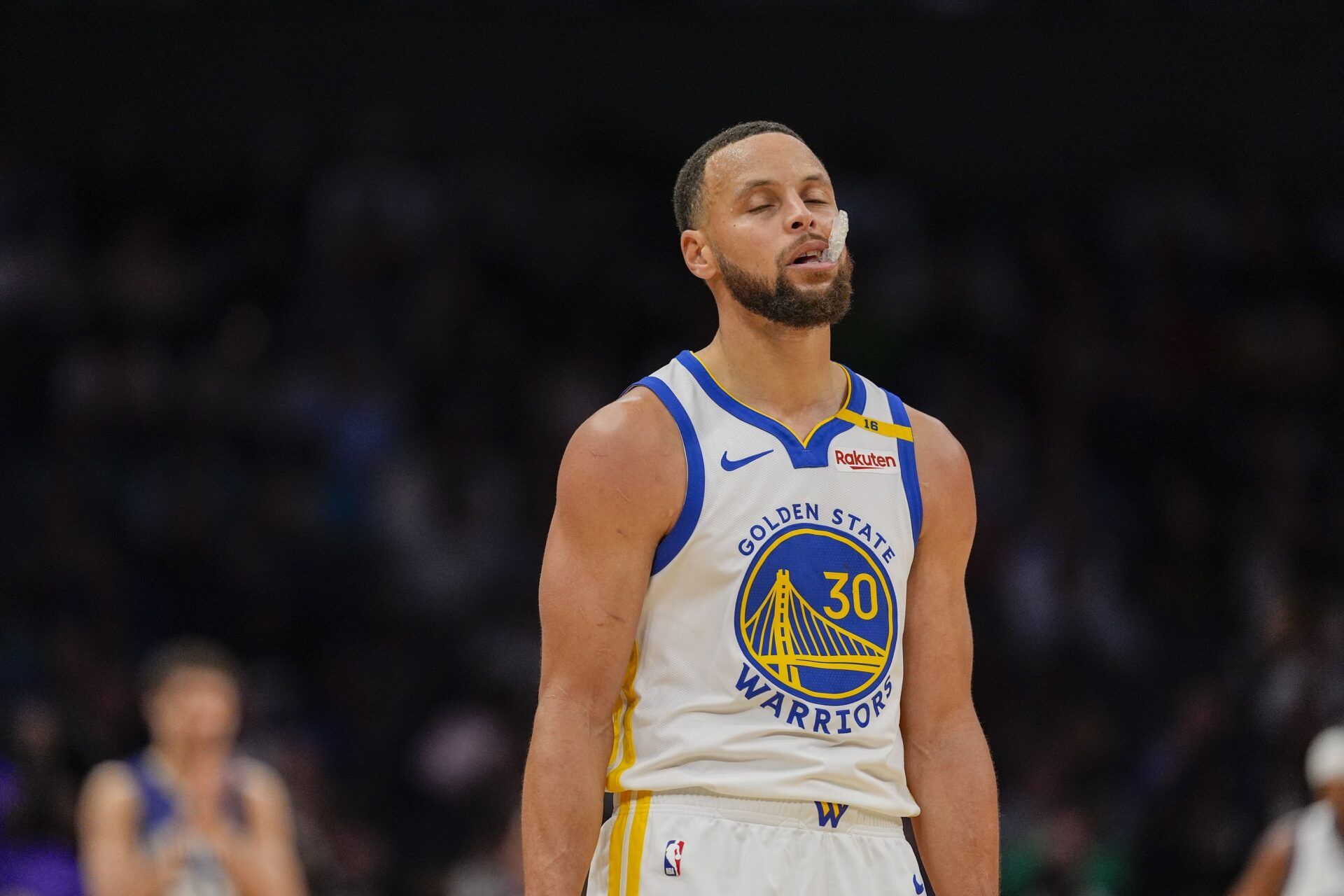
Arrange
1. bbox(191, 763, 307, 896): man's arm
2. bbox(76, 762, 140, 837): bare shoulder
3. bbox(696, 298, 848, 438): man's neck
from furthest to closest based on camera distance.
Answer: bbox(191, 763, 307, 896): man's arm → bbox(76, 762, 140, 837): bare shoulder → bbox(696, 298, 848, 438): man's neck

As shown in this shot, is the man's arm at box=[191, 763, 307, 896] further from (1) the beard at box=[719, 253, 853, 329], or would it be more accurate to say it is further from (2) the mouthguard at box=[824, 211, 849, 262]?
(2) the mouthguard at box=[824, 211, 849, 262]

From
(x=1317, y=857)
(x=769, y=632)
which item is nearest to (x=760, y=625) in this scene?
(x=769, y=632)

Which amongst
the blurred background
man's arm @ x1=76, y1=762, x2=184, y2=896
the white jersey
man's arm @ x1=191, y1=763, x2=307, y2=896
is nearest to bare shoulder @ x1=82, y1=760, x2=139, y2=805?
man's arm @ x1=76, y1=762, x2=184, y2=896

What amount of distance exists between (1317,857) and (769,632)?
5301 mm

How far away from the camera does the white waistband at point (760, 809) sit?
3.40m

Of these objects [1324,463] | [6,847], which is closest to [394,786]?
[6,847]

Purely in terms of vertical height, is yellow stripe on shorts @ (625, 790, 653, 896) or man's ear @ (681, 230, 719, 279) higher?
man's ear @ (681, 230, 719, 279)

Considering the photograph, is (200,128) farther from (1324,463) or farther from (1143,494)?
(1324,463)

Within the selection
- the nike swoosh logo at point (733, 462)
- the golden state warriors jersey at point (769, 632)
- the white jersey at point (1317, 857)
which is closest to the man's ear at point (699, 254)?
the golden state warriors jersey at point (769, 632)

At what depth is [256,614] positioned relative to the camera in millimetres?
10484

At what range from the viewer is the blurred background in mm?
10125

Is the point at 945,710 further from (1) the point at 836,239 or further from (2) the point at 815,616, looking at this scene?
(1) the point at 836,239

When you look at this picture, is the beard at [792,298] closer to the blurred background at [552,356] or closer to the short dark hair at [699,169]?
the short dark hair at [699,169]

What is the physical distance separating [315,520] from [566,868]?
775 cm
